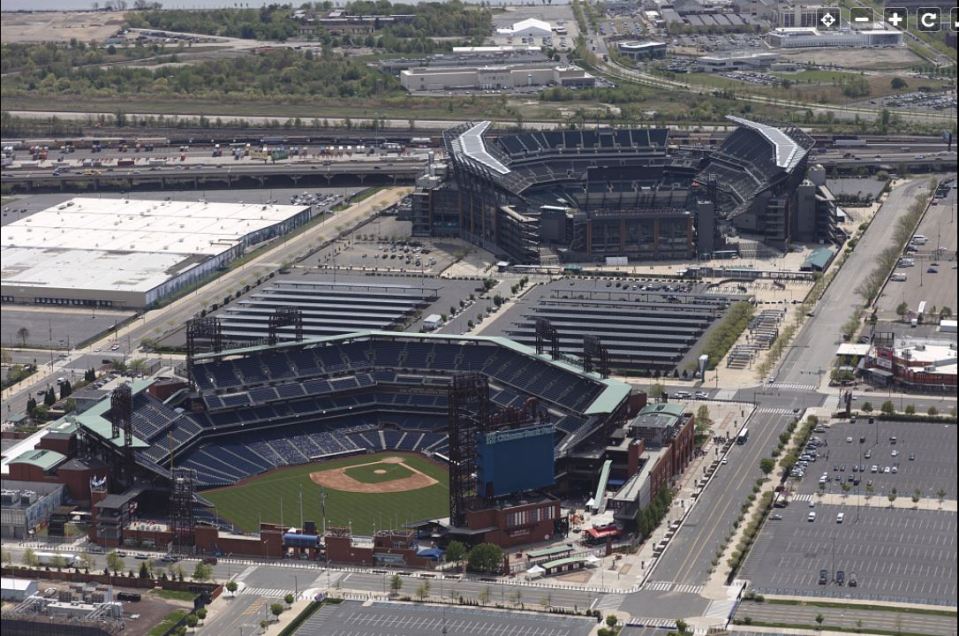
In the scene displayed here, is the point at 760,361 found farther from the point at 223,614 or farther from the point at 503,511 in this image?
the point at 223,614

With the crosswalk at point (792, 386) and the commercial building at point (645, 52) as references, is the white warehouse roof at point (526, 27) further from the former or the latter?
the crosswalk at point (792, 386)

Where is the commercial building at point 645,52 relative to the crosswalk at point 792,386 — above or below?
above

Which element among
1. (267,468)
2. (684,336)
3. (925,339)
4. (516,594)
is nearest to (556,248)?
(684,336)

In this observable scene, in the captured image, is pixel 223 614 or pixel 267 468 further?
pixel 267 468

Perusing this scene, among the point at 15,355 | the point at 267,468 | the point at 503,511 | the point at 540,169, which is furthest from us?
the point at 540,169

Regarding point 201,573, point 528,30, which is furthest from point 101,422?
point 528,30

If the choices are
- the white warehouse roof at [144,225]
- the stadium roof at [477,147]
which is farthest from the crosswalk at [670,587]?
the stadium roof at [477,147]

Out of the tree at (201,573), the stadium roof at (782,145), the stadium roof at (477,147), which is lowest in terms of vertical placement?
the tree at (201,573)
